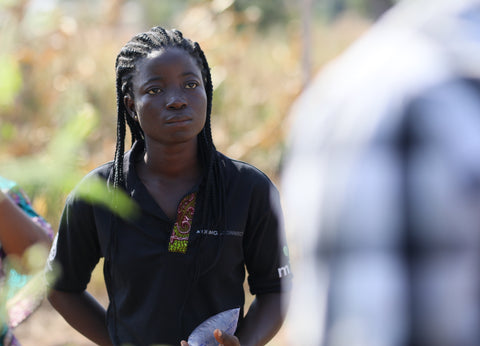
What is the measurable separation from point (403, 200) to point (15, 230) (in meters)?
1.77

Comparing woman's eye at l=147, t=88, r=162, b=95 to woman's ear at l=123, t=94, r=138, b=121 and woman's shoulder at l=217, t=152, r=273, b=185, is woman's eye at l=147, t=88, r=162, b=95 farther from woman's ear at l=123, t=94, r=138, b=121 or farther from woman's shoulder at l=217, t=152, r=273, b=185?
woman's shoulder at l=217, t=152, r=273, b=185

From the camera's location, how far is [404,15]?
883 millimetres

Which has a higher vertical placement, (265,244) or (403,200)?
(403,200)

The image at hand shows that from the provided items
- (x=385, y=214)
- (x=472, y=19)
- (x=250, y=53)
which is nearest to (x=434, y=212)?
(x=385, y=214)

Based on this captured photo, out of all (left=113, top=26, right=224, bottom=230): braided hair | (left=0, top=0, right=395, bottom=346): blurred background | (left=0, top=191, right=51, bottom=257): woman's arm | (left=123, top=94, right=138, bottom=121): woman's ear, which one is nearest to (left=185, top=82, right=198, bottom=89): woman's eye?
(left=113, top=26, right=224, bottom=230): braided hair

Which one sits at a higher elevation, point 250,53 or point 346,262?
point 250,53

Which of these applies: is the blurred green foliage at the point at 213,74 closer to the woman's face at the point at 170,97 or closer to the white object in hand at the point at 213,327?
the woman's face at the point at 170,97

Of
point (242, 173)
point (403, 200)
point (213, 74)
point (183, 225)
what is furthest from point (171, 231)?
point (213, 74)

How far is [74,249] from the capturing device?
233cm

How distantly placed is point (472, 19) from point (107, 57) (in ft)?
27.9

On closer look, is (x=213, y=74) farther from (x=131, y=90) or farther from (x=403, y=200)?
(x=403, y=200)

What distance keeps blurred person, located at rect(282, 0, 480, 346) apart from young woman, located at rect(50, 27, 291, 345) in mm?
1326

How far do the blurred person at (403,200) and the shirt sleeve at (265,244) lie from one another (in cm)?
141

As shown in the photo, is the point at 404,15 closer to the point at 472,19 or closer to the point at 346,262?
the point at 472,19
